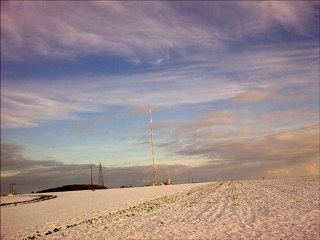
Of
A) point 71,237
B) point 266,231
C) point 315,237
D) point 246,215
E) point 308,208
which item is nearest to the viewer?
point 315,237

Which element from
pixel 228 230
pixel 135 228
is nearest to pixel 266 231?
pixel 228 230

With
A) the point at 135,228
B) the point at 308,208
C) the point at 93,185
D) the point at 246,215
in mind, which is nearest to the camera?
the point at 135,228

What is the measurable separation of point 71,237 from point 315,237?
11346 millimetres

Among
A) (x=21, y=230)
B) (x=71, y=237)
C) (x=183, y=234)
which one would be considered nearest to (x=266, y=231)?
(x=183, y=234)

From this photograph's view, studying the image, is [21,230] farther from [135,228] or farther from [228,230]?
[228,230]

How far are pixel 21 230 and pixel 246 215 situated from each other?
1363 cm

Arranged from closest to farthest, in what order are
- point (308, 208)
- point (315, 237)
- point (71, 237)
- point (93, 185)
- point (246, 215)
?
point (315, 237) < point (71, 237) < point (246, 215) < point (308, 208) < point (93, 185)

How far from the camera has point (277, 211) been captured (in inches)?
920

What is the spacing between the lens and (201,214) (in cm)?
2448

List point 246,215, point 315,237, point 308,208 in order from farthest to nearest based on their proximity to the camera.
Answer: point 308,208, point 246,215, point 315,237

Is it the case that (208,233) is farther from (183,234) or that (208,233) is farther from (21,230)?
(21,230)

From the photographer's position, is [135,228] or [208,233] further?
[135,228]

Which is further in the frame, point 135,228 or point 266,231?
point 135,228

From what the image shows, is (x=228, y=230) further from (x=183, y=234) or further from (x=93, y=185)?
(x=93, y=185)
